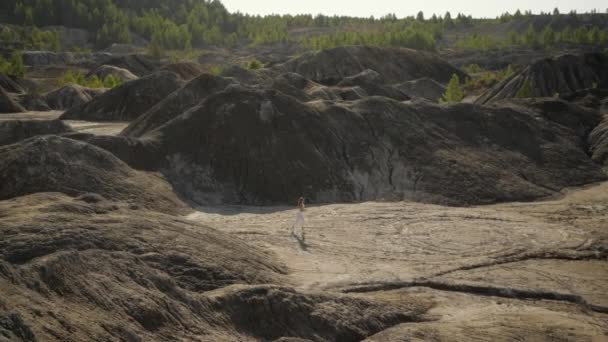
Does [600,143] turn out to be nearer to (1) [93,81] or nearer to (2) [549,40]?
(1) [93,81]

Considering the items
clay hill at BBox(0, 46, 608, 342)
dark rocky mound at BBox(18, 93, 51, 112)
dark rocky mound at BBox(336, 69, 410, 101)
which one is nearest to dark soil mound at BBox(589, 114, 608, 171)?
clay hill at BBox(0, 46, 608, 342)

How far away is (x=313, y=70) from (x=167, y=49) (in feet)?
208

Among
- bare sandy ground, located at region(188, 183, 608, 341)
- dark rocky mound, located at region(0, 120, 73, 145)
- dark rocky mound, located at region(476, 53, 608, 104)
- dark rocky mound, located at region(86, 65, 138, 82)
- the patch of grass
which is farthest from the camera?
dark rocky mound, located at region(86, 65, 138, 82)

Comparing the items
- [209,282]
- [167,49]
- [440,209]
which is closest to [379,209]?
[440,209]

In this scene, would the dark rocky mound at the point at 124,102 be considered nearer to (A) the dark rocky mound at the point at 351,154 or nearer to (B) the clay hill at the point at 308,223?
(B) the clay hill at the point at 308,223

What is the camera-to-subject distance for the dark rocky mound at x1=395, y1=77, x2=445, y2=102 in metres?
72.0

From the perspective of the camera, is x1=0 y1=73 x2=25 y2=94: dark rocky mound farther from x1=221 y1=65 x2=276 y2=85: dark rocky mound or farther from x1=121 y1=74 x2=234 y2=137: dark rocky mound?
x1=121 y1=74 x2=234 y2=137: dark rocky mound

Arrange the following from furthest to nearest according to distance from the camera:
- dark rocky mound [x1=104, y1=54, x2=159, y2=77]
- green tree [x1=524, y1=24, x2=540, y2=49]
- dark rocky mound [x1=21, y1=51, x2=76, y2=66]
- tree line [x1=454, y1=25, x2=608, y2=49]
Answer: green tree [x1=524, y1=24, x2=540, y2=49]
tree line [x1=454, y1=25, x2=608, y2=49]
dark rocky mound [x1=21, y1=51, x2=76, y2=66]
dark rocky mound [x1=104, y1=54, x2=159, y2=77]

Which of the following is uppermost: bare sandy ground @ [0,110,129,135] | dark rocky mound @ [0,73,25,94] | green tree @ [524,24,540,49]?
green tree @ [524,24,540,49]

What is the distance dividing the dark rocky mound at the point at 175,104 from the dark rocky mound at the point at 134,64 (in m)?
49.8

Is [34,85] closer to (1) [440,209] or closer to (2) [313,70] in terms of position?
(2) [313,70]

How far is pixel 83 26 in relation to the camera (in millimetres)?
144375

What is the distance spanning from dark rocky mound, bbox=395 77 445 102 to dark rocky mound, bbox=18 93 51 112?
3840cm

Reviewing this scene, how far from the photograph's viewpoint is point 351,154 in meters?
30.6
